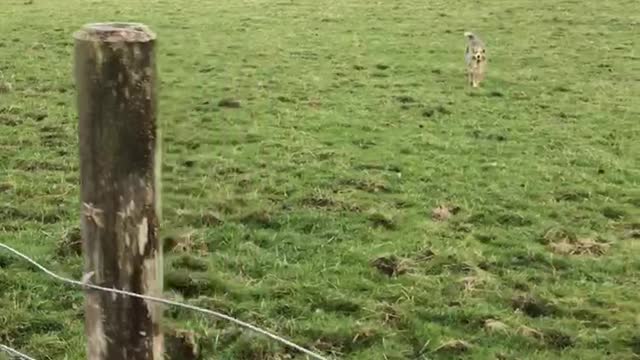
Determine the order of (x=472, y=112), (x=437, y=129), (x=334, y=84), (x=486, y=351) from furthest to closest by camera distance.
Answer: (x=334, y=84), (x=472, y=112), (x=437, y=129), (x=486, y=351)

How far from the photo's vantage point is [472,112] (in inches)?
493

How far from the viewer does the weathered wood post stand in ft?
9.91

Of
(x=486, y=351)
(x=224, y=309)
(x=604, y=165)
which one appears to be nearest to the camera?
(x=486, y=351)

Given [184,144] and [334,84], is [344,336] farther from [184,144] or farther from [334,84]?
[334,84]

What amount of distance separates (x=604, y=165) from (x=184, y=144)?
4455 millimetres

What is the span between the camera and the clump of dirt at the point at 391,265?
6.89 meters

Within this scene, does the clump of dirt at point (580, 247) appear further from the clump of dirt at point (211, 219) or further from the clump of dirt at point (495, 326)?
the clump of dirt at point (211, 219)

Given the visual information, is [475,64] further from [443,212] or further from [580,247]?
[580,247]

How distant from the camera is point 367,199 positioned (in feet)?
28.3

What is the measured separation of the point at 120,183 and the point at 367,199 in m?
5.63

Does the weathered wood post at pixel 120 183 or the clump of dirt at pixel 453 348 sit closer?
the weathered wood post at pixel 120 183

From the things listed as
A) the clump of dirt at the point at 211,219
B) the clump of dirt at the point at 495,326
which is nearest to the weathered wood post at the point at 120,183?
the clump of dirt at the point at 495,326

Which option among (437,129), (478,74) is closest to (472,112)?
(437,129)

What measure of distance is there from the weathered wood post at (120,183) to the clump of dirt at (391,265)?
3.75 meters
